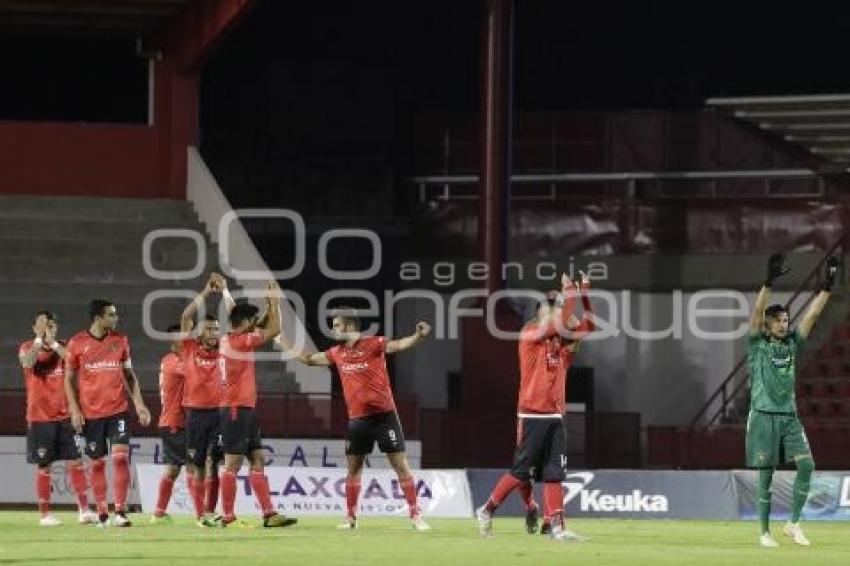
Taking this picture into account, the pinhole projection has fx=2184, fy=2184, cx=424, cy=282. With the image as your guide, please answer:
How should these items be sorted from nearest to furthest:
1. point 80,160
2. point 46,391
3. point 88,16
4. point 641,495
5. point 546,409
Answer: point 546,409 < point 46,391 < point 641,495 < point 88,16 < point 80,160

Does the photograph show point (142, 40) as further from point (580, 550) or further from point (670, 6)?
point (580, 550)

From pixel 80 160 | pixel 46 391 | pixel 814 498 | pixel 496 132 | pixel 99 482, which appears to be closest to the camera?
pixel 99 482

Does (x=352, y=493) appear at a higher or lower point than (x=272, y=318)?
lower

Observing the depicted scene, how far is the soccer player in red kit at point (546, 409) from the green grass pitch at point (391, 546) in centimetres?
47

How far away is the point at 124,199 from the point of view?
3972cm

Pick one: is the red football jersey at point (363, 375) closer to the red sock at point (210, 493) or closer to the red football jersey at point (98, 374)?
the red sock at point (210, 493)

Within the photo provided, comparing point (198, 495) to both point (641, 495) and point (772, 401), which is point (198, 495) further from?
point (641, 495)

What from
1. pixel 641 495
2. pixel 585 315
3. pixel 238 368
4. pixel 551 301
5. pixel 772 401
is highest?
pixel 551 301

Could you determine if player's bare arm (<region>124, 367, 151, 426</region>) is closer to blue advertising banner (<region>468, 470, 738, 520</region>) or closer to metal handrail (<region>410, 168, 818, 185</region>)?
blue advertising banner (<region>468, 470, 738, 520</region>)

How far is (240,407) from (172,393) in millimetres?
3533

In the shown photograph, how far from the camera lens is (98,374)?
22641mm

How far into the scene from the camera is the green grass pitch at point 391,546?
17.8 metres

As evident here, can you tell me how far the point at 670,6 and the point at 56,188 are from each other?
12.1m

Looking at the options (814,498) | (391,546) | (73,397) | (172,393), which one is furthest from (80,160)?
(391,546)
